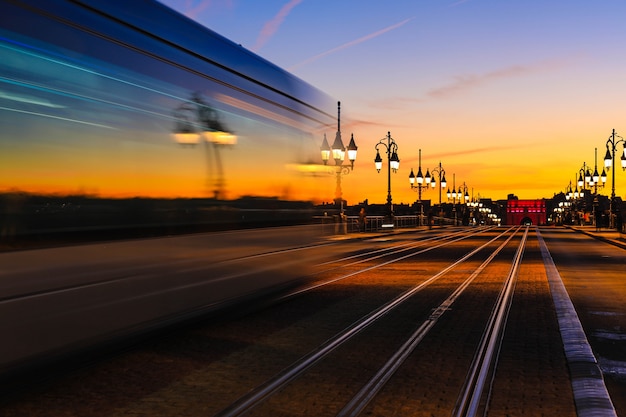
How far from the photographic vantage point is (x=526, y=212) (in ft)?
394

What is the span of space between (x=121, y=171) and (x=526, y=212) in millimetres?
119759

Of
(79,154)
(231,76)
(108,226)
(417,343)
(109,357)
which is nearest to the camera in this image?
(79,154)

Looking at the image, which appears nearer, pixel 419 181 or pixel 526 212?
pixel 419 181

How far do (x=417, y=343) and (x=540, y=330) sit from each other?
2065 millimetres

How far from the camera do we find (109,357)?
760 centimetres

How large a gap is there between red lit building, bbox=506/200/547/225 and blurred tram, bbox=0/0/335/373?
377 ft

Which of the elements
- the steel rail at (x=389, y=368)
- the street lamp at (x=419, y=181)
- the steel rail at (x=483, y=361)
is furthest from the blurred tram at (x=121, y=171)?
the street lamp at (x=419, y=181)

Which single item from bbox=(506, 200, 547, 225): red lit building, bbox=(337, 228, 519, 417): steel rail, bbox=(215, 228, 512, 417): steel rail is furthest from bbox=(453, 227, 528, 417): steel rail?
bbox=(506, 200, 547, 225): red lit building

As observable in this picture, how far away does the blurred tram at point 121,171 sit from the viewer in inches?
214

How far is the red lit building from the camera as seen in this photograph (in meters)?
120

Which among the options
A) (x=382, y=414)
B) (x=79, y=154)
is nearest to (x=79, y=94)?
(x=79, y=154)

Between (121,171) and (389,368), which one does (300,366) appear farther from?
(121,171)

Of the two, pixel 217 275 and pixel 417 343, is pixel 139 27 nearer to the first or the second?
pixel 217 275

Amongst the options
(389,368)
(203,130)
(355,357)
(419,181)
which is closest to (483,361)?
(389,368)
